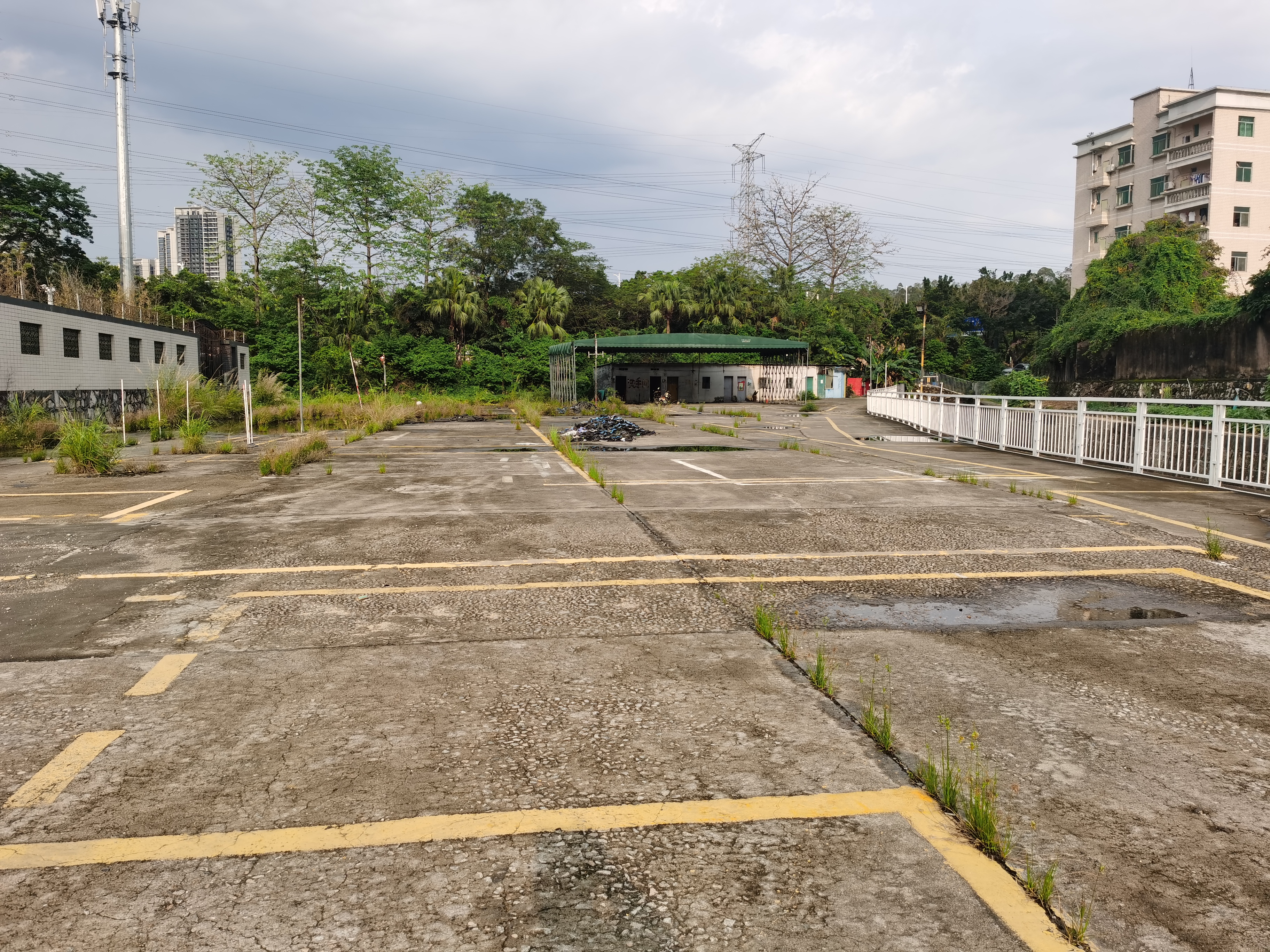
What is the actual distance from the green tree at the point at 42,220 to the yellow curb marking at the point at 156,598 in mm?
53631

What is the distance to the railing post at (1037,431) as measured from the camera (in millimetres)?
17938

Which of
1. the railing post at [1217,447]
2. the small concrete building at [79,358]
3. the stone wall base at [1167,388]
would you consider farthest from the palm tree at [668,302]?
the railing post at [1217,447]

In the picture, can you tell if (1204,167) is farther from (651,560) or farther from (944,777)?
(944,777)

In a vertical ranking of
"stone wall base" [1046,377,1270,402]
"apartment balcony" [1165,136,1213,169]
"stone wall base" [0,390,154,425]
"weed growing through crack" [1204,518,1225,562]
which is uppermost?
"apartment balcony" [1165,136,1213,169]

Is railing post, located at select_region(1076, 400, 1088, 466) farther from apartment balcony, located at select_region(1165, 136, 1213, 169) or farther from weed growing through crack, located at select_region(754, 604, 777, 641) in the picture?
apartment balcony, located at select_region(1165, 136, 1213, 169)

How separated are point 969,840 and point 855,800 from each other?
0.39m

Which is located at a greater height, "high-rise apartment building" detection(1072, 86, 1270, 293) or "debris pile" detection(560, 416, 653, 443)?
"high-rise apartment building" detection(1072, 86, 1270, 293)

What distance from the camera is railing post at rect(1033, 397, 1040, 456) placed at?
17.9 m

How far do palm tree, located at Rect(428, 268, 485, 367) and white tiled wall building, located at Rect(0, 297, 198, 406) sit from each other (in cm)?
2728

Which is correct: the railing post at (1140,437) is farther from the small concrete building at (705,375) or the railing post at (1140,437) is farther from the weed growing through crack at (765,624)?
the small concrete building at (705,375)

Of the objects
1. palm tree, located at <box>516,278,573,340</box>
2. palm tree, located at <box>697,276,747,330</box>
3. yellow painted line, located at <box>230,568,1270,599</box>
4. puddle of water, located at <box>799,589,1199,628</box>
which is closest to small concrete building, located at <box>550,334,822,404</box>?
palm tree, located at <box>516,278,573,340</box>

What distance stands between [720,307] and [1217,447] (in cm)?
6021

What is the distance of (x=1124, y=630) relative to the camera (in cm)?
508

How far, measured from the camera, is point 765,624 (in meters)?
5.02
